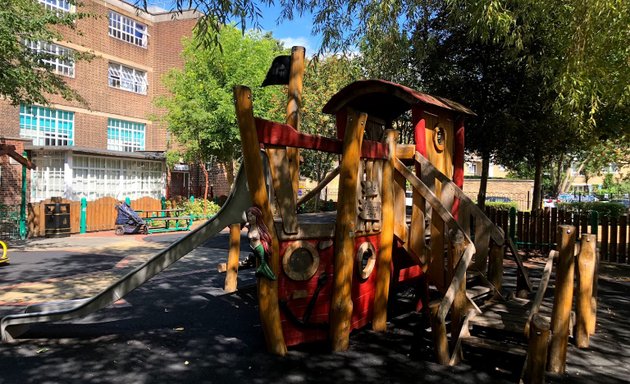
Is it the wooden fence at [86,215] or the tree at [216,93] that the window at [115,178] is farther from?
the tree at [216,93]

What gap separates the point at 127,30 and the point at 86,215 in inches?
625

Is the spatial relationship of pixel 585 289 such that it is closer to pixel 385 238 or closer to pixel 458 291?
pixel 458 291

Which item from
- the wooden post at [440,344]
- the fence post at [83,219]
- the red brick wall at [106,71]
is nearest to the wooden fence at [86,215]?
the fence post at [83,219]

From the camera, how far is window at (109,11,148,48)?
27500 mm

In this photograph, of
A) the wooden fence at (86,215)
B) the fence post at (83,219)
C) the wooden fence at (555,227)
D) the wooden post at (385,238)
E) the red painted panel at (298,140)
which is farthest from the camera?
the fence post at (83,219)

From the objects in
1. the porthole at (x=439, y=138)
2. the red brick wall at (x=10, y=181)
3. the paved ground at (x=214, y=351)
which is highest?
the porthole at (x=439, y=138)

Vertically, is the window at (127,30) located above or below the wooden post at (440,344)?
A: above

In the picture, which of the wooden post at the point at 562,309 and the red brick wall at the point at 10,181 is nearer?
the wooden post at the point at 562,309

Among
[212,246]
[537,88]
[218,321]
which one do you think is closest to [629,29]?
[537,88]

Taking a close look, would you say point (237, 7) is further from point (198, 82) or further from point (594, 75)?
point (198, 82)

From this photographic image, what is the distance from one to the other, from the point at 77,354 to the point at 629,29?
9360 mm

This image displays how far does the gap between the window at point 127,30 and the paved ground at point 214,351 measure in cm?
2364

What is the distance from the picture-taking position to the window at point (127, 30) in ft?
90.2

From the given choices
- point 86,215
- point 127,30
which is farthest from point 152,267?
point 127,30
